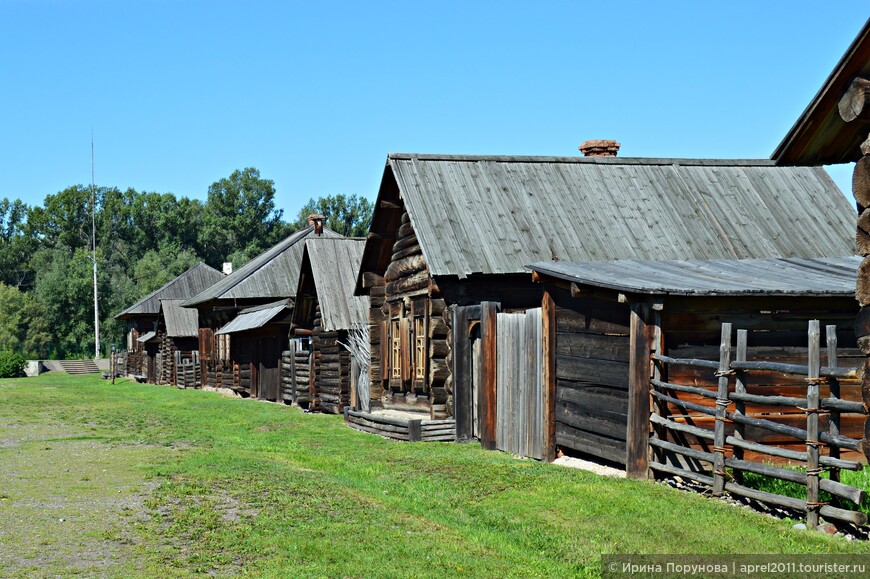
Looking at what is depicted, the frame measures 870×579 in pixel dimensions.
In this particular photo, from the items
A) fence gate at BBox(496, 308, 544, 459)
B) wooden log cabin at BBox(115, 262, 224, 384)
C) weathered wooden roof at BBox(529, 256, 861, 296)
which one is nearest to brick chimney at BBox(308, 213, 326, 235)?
fence gate at BBox(496, 308, 544, 459)

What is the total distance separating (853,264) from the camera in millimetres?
15203

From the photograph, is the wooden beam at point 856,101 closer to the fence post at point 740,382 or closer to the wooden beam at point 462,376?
the fence post at point 740,382

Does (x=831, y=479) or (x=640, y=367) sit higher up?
(x=640, y=367)

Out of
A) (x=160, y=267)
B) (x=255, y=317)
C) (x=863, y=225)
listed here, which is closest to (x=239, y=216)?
(x=160, y=267)

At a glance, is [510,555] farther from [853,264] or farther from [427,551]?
[853,264]

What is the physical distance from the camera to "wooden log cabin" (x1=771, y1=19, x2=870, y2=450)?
7.26 m

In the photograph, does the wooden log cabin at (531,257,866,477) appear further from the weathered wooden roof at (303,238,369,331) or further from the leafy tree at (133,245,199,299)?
the leafy tree at (133,245,199,299)

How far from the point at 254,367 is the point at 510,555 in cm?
2950

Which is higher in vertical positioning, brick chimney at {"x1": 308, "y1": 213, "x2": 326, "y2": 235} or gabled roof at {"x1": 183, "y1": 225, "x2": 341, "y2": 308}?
brick chimney at {"x1": 308, "y1": 213, "x2": 326, "y2": 235}

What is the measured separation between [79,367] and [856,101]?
7383cm

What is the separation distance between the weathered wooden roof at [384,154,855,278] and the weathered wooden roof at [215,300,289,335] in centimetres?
1051

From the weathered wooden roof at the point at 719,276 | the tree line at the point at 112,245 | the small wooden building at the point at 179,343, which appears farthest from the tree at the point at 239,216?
the weathered wooden roof at the point at 719,276

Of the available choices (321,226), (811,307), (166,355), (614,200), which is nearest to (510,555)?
(811,307)

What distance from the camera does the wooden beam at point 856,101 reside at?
297 inches
